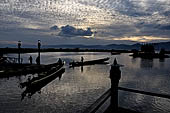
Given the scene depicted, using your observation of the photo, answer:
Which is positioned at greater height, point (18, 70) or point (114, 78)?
point (114, 78)

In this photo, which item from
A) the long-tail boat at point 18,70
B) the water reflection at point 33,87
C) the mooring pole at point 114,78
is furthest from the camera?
the long-tail boat at point 18,70

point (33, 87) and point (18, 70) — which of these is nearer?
point (33, 87)

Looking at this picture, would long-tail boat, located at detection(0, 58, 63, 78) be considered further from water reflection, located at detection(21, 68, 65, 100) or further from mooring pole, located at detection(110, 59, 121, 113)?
mooring pole, located at detection(110, 59, 121, 113)

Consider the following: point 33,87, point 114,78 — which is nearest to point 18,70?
point 33,87

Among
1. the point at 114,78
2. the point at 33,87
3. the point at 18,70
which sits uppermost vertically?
the point at 114,78

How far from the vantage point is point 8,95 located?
17.7m

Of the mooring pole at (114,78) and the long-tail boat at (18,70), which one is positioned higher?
the mooring pole at (114,78)

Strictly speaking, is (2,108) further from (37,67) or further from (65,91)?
(37,67)

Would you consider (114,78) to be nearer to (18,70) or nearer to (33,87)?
(33,87)

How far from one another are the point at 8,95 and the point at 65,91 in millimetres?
7078

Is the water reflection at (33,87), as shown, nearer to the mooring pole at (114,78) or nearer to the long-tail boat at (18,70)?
the long-tail boat at (18,70)

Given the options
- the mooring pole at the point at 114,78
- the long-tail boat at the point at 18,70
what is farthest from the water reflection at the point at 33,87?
the mooring pole at the point at 114,78

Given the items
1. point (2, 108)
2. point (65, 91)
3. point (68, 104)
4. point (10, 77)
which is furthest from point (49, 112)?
point (10, 77)

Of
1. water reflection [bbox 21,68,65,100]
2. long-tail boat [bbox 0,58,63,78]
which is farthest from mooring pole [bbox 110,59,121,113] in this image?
long-tail boat [bbox 0,58,63,78]
